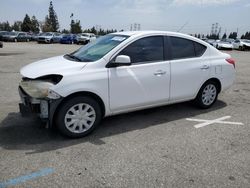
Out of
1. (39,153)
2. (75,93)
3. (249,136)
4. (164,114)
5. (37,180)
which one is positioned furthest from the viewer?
(164,114)

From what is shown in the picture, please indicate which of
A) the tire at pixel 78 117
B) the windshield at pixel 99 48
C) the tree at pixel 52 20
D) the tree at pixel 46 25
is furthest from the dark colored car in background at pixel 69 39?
the tree at pixel 52 20

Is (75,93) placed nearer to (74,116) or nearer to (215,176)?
(74,116)

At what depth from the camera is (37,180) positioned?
2930 millimetres

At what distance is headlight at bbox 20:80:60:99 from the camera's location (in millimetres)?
3703

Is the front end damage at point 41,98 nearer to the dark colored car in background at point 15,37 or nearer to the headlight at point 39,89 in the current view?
the headlight at point 39,89

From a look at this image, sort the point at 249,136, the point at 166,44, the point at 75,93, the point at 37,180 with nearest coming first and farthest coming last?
the point at 37,180 → the point at 75,93 → the point at 249,136 → the point at 166,44

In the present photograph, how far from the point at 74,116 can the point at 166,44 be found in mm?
2160

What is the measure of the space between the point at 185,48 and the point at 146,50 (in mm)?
962

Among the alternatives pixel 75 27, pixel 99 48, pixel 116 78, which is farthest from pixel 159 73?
pixel 75 27

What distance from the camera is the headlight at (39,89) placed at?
370cm

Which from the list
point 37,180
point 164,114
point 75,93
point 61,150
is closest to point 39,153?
point 61,150

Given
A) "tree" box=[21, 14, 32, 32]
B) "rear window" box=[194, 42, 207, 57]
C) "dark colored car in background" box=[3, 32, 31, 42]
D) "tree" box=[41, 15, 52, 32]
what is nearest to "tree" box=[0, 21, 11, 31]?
"tree" box=[41, 15, 52, 32]

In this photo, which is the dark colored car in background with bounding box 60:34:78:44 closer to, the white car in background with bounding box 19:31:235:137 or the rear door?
the white car in background with bounding box 19:31:235:137

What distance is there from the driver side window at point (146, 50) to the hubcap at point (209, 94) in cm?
141
